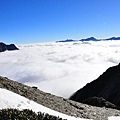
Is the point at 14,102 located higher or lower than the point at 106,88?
lower

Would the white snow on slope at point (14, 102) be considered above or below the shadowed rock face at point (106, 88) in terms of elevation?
below

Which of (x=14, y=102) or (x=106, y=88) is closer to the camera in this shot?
(x=14, y=102)

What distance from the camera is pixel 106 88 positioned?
128 meters

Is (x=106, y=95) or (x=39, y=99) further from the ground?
(x=106, y=95)

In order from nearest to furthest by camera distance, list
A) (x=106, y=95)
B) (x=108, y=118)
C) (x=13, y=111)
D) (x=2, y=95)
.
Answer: (x=13, y=111) < (x=2, y=95) < (x=108, y=118) < (x=106, y=95)

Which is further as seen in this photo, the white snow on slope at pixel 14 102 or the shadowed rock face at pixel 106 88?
the shadowed rock face at pixel 106 88

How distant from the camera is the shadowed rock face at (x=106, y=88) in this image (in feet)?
391

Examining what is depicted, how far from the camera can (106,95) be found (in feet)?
397

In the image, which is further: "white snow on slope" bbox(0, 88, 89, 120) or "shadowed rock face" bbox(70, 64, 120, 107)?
"shadowed rock face" bbox(70, 64, 120, 107)

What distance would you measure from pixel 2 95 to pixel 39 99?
23.1 ft

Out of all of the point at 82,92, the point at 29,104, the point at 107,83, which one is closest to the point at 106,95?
the point at 107,83

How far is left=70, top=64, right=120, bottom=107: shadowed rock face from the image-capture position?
119225 millimetres

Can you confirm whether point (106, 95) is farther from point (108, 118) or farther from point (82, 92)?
point (108, 118)

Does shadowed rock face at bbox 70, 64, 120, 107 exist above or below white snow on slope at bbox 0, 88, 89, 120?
above
